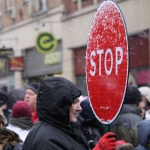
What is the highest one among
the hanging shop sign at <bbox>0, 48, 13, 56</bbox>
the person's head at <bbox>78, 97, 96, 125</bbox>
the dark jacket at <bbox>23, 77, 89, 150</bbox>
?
the hanging shop sign at <bbox>0, 48, 13, 56</bbox>

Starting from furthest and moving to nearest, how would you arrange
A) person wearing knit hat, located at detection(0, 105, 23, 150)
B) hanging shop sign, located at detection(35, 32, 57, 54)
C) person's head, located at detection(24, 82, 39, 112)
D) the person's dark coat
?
hanging shop sign, located at detection(35, 32, 57, 54), person's head, located at detection(24, 82, 39, 112), the person's dark coat, person wearing knit hat, located at detection(0, 105, 23, 150)

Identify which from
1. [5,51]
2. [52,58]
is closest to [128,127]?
[52,58]

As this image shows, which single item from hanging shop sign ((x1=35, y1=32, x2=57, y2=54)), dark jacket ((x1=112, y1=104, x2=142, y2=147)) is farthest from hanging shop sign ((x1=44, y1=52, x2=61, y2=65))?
dark jacket ((x1=112, y1=104, x2=142, y2=147))

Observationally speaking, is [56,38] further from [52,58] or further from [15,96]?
[15,96]

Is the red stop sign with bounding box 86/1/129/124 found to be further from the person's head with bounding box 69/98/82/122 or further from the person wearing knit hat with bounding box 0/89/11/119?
the person wearing knit hat with bounding box 0/89/11/119

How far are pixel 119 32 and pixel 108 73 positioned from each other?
0.95ft

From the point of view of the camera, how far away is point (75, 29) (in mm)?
18766

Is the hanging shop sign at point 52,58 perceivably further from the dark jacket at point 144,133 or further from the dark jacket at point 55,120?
the dark jacket at point 55,120

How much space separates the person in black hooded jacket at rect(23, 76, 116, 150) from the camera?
122 inches

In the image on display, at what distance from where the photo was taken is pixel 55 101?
315 cm

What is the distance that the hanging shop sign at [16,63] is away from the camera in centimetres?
2258

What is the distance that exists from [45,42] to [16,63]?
13.9 ft

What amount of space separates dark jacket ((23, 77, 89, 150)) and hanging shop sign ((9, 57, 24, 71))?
766 inches

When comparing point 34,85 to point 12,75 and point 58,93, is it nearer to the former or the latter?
point 58,93
